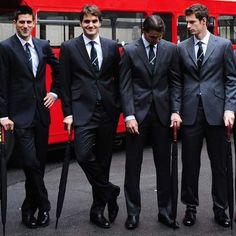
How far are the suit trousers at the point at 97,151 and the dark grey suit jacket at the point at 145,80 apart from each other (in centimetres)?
27

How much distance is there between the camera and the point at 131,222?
20.1 ft

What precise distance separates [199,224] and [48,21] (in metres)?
4.43

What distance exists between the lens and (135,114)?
604 centimetres

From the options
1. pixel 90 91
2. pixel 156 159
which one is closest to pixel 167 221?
pixel 156 159

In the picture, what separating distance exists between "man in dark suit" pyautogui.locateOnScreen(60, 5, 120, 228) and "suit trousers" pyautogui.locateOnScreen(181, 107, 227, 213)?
78 cm

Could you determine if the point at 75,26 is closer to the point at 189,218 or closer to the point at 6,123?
the point at 6,123

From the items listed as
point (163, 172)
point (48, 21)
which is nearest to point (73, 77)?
point (163, 172)

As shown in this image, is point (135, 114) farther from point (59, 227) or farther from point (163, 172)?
point (59, 227)

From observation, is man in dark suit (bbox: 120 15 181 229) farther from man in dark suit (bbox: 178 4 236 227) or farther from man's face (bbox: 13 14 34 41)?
man's face (bbox: 13 14 34 41)

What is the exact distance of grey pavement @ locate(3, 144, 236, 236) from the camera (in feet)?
19.8

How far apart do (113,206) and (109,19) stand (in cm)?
482

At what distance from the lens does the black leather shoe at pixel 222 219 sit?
6117 millimetres

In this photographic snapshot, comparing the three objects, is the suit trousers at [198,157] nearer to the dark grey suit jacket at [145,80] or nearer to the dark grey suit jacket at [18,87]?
the dark grey suit jacket at [145,80]

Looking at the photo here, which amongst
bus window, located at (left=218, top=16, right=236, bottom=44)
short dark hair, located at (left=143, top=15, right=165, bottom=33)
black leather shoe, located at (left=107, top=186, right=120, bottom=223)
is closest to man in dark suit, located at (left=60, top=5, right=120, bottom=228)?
black leather shoe, located at (left=107, top=186, right=120, bottom=223)
